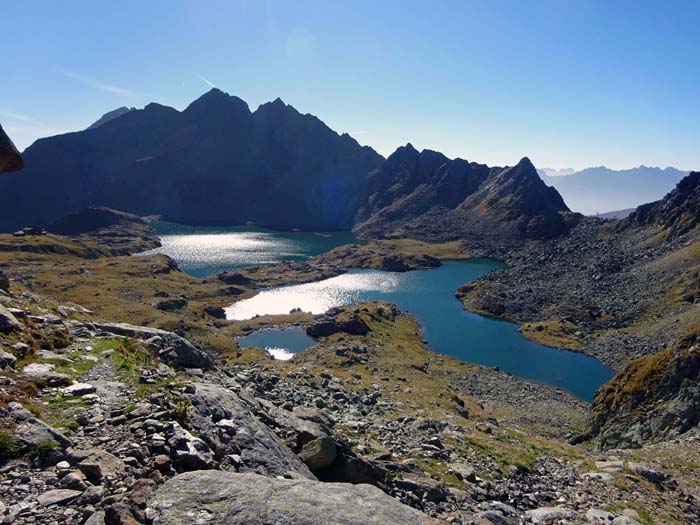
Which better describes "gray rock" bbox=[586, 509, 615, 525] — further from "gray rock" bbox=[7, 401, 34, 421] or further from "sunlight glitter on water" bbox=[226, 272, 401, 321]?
"sunlight glitter on water" bbox=[226, 272, 401, 321]

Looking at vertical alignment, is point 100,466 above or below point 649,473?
above

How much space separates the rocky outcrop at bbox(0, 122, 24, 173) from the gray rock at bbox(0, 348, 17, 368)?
11218 mm

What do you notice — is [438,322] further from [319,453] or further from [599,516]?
[319,453]

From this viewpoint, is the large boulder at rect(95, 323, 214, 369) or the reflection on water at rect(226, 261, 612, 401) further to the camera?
the reflection on water at rect(226, 261, 612, 401)

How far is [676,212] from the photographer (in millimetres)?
160875

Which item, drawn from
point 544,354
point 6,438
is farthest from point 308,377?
point 544,354

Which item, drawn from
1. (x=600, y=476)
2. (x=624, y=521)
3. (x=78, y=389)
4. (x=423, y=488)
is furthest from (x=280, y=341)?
(x=78, y=389)

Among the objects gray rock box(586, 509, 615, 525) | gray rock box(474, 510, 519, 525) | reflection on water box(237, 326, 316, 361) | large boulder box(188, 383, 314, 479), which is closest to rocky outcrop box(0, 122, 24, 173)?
large boulder box(188, 383, 314, 479)

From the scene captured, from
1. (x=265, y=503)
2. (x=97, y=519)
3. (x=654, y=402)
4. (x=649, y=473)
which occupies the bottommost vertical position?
(x=654, y=402)

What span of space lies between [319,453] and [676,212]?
189743 mm

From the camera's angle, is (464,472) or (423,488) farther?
(464,472)

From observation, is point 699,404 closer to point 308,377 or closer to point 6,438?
point 308,377

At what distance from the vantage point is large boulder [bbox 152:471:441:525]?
884 centimetres

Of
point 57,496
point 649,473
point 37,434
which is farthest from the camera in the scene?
point 649,473
